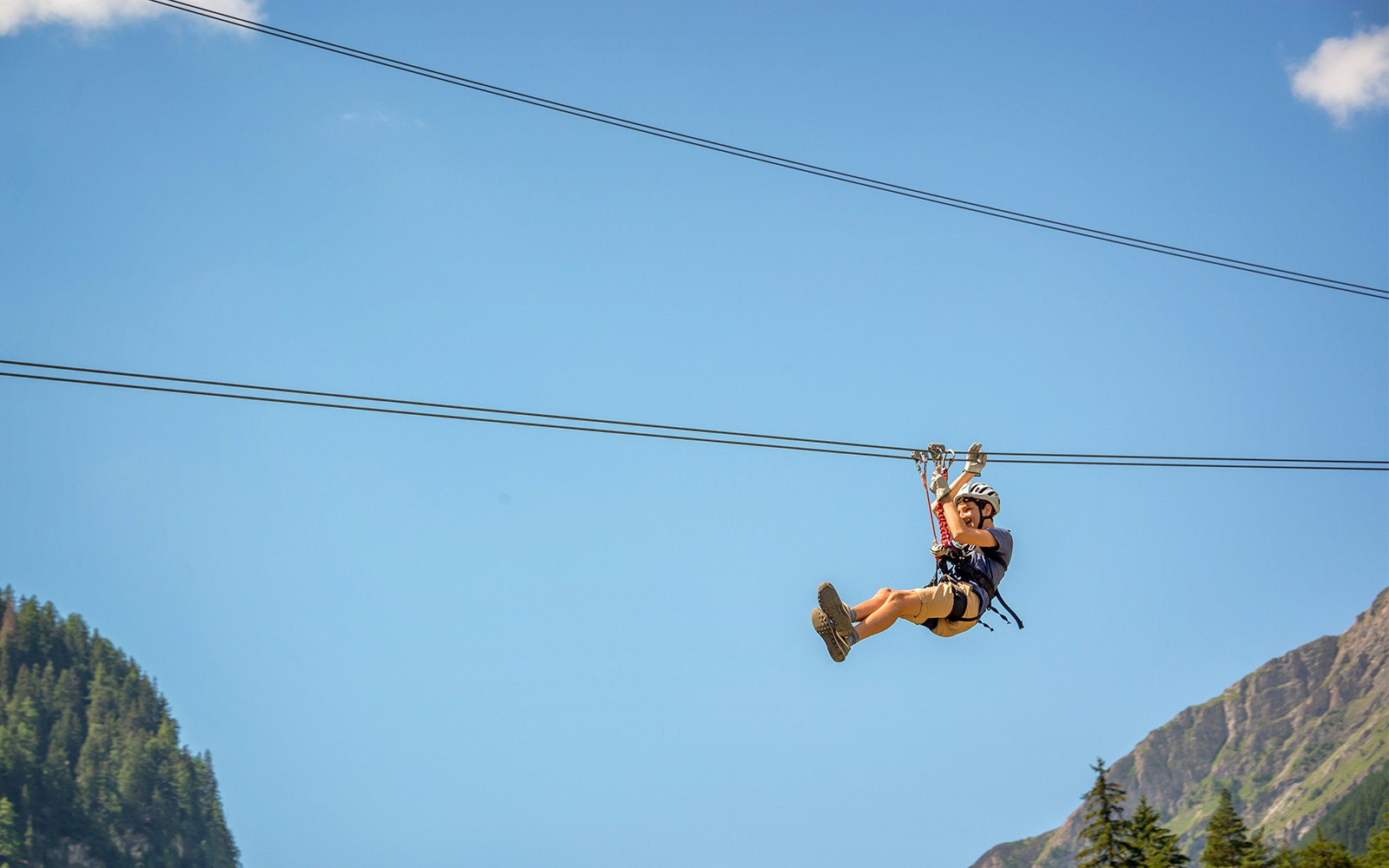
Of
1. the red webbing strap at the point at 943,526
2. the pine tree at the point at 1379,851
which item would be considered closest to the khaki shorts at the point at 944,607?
the red webbing strap at the point at 943,526

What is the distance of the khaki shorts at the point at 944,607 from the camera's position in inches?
738

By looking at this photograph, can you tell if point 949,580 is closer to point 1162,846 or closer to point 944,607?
point 944,607

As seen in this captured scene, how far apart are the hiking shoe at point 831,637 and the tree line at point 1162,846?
3321 centimetres

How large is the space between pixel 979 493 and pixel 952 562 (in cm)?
89

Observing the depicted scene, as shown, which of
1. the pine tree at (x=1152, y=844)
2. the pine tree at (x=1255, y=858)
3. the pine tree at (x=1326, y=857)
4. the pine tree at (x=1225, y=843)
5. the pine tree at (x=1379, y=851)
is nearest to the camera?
the pine tree at (x=1152, y=844)

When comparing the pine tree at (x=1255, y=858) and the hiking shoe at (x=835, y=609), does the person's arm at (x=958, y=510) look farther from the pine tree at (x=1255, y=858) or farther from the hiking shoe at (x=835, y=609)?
the pine tree at (x=1255, y=858)

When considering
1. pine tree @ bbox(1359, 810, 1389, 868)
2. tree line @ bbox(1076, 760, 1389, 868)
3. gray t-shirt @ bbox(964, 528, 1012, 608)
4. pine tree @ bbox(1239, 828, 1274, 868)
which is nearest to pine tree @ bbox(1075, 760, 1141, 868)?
tree line @ bbox(1076, 760, 1389, 868)

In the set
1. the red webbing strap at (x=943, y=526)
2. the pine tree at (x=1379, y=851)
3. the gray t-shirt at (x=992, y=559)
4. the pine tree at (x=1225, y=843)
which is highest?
the pine tree at (x=1225, y=843)

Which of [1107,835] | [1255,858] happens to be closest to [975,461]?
[1107,835]

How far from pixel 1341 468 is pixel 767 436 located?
34.5 feet

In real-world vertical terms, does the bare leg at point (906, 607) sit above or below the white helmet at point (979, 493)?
below

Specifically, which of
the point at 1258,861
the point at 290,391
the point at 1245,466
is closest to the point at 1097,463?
the point at 1245,466

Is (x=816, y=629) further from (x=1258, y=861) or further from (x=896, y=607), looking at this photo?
(x=1258, y=861)

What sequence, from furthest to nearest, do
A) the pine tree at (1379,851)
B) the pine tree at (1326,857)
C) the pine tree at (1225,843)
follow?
the pine tree at (1225,843) < the pine tree at (1326,857) < the pine tree at (1379,851)
